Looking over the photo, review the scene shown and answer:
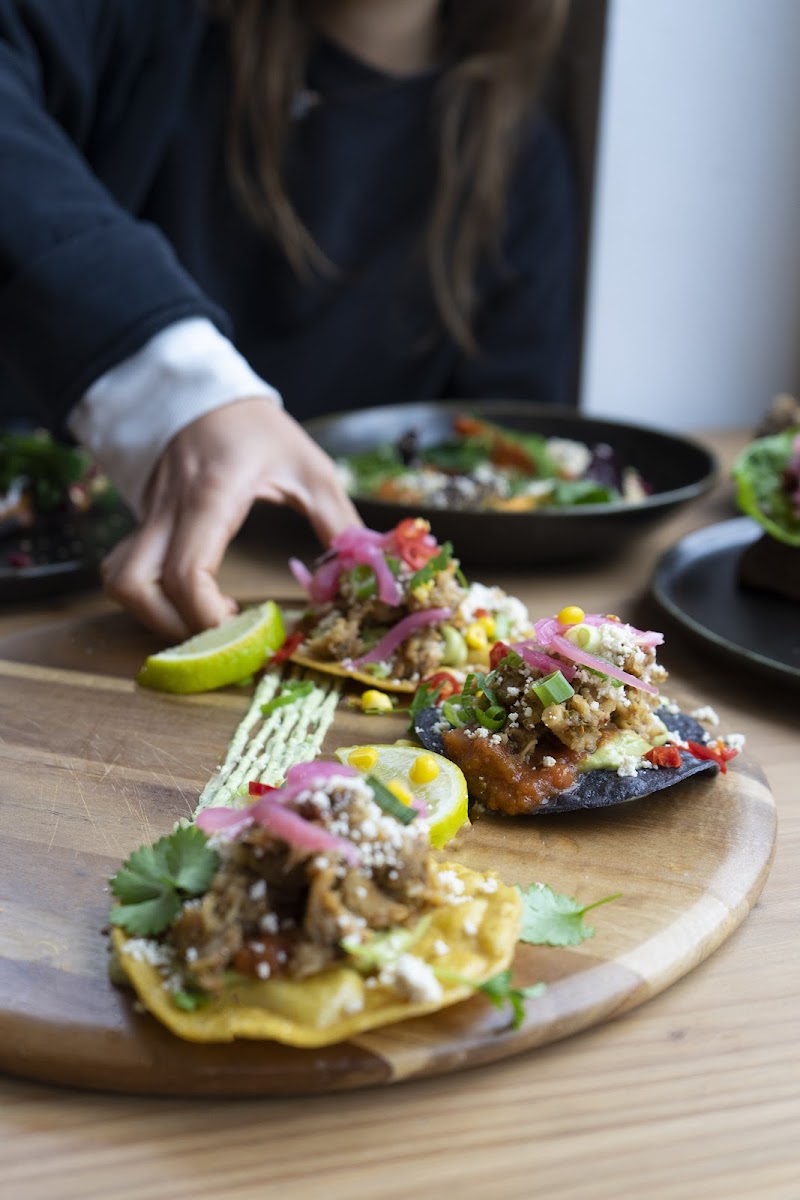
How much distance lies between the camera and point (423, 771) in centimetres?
159

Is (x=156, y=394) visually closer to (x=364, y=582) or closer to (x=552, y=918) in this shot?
(x=364, y=582)

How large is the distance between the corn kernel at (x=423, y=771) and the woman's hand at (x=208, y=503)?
74 cm

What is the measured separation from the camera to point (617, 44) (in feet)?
15.0

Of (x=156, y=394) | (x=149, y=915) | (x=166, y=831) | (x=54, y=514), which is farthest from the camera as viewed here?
(x=54, y=514)

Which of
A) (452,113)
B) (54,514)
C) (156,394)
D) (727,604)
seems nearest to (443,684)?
(727,604)

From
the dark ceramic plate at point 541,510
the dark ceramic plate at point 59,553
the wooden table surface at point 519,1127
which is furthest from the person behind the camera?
the dark ceramic plate at point 541,510

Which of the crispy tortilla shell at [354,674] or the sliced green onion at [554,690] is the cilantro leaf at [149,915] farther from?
the crispy tortilla shell at [354,674]

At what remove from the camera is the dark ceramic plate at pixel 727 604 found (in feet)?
6.97

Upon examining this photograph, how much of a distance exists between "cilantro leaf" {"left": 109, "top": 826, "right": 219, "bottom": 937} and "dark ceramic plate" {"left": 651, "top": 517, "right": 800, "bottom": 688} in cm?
117

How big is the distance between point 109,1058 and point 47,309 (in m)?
1.68

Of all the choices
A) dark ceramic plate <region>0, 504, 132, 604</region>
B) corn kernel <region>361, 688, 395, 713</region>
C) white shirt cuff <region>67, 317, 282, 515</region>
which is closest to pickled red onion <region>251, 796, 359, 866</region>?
corn kernel <region>361, 688, 395, 713</region>

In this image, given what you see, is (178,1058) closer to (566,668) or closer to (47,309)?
(566,668)

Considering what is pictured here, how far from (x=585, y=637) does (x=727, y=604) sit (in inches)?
34.1

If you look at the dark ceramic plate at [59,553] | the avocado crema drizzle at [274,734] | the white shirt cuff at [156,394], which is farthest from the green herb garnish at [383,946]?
the dark ceramic plate at [59,553]
